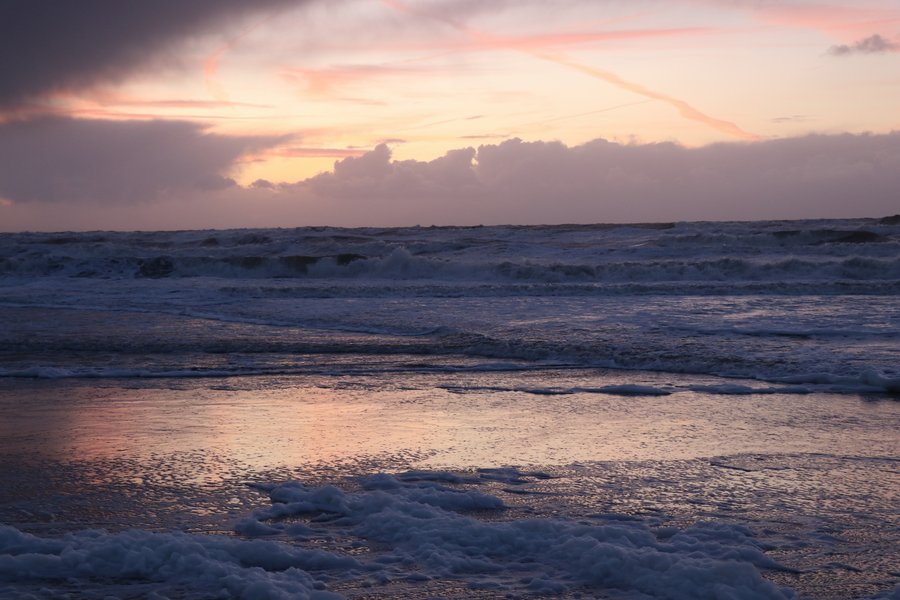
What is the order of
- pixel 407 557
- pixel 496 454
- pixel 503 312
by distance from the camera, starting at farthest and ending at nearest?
pixel 503 312 → pixel 496 454 → pixel 407 557

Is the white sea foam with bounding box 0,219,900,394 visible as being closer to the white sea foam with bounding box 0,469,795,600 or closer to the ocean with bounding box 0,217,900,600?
the ocean with bounding box 0,217,900,600

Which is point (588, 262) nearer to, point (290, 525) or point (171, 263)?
point (171, 263)

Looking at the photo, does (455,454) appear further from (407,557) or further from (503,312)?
(503,312)

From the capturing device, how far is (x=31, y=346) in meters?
11.1

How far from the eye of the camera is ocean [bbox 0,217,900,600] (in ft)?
11.6

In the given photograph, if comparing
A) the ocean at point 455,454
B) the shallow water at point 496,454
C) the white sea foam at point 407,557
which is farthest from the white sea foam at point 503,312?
the white sea foam at point 407,557

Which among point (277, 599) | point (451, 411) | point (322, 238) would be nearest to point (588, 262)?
point (322, 238)

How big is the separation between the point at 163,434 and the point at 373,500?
2380mm

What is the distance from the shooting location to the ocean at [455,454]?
3.53m

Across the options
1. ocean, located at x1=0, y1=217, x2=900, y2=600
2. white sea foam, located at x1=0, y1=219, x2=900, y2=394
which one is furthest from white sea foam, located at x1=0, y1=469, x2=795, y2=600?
white sea foam, located at x1=0, y1=219, x2=900, y2=394

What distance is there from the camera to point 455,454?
552 centimetres

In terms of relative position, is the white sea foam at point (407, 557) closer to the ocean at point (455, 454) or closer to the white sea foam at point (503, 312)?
the ocean at point (455, 454)

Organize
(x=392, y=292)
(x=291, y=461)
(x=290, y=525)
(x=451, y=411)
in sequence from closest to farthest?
1. (x=290, y=525)
2. (x=291, y=461)
3. (x=451, y=411)
4. (x=392, y=292)

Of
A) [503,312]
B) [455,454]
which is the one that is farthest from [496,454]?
[503,312]
